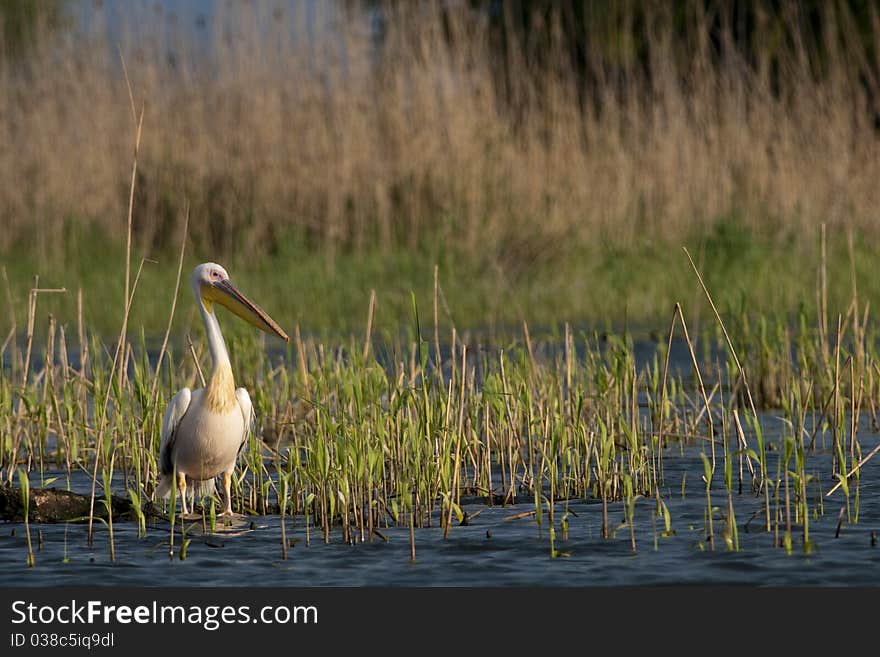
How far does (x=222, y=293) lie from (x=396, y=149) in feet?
22.8

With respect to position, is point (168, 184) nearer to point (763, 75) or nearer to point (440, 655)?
point (763, 75)

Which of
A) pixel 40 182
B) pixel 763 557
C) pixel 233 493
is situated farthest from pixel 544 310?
pixel 763 557

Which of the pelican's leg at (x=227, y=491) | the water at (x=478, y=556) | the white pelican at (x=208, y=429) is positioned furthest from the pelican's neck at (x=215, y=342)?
the water at (x=478, y=556)

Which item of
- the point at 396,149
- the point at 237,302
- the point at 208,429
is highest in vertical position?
the point at 396,149

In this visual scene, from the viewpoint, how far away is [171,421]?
615cm

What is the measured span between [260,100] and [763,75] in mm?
4046

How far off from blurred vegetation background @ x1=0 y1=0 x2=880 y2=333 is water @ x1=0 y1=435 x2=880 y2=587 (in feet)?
21.5

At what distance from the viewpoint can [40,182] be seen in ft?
45.0

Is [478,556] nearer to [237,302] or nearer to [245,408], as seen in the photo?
[245,408]

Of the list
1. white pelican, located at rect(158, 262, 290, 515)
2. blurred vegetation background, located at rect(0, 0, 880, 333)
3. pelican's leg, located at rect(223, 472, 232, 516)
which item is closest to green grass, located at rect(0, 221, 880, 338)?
blurred vegetation background, located at rect(0, 0, 880, 333)

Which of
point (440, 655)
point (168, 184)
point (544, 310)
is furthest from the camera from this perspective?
point (168, 184)

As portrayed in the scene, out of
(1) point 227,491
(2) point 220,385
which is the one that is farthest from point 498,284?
(1) point 227,491

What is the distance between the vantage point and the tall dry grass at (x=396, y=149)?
43.1ft

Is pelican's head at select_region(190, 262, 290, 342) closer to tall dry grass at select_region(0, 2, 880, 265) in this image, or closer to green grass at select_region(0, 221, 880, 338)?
green grass at select_region(0, 221, 880, 338)
